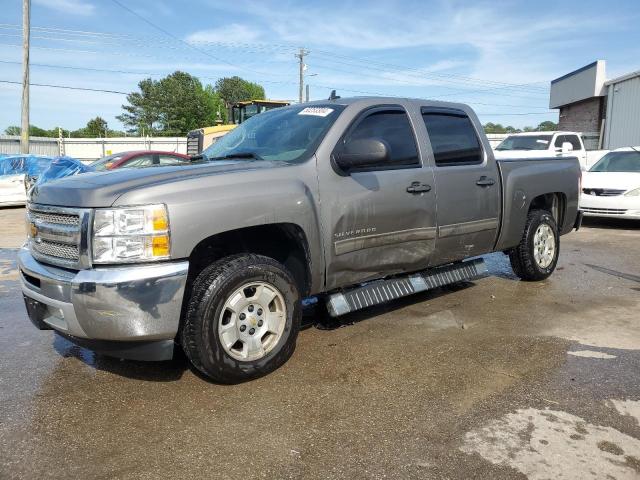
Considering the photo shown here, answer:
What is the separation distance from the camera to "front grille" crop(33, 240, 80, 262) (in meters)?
3.17

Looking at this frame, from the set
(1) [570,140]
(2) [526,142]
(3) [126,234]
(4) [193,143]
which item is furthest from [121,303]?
(4) [193,143]

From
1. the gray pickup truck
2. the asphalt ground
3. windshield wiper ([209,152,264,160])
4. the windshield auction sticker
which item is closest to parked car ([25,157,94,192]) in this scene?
the asphalt ground

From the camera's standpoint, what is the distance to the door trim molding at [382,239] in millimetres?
3938

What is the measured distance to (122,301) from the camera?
297 cm

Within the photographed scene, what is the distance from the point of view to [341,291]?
4.20 m

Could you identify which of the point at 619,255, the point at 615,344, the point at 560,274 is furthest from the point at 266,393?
the point at 619,255

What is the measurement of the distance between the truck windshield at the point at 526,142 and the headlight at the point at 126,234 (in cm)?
1386

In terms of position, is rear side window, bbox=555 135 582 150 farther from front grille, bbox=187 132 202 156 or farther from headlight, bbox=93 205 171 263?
headlight, bbox=93 205 171 263

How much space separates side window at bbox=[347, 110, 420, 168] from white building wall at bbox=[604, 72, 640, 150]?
25315mm

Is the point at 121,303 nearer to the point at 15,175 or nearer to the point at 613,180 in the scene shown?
the point at 613,180

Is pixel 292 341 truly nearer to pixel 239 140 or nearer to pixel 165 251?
pixel 165 251

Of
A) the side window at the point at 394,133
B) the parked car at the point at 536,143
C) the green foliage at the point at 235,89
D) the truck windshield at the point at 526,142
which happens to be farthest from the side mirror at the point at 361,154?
the green foliage at the point at 235,89

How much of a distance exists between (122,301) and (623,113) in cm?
2963

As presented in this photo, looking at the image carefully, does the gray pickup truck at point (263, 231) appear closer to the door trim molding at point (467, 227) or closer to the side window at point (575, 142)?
the door trim molding at point (467, 227)
